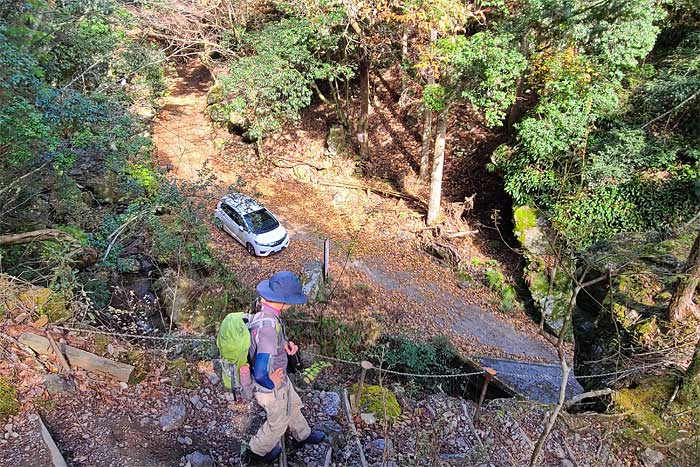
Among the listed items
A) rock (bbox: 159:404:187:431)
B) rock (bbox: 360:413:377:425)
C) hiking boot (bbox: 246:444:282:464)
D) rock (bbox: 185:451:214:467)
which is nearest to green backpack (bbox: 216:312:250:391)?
hiking boot (bbox: 246:444:282:464)

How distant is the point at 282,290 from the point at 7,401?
9.43 ft

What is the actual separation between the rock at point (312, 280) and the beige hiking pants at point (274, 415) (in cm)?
630

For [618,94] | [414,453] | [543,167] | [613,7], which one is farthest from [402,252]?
[414,453]

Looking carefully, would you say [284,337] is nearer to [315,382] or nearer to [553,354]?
[315,382]

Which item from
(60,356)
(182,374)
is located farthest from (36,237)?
(182,374)

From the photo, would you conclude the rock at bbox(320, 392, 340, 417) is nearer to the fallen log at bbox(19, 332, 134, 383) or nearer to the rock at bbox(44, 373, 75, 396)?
the fallen log at bbox(19, 332, 134, 383)

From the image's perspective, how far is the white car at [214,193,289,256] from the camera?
12.3m

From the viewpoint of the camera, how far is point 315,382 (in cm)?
608

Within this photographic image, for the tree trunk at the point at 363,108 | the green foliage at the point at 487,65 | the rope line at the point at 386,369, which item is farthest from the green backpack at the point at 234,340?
the tree trunk at the point at 363,108

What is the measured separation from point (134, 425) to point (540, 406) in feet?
17.0

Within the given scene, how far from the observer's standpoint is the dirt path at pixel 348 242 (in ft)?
35.3

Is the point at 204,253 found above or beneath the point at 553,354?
above

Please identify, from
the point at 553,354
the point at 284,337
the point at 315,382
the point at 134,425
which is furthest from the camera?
the point at 553,354

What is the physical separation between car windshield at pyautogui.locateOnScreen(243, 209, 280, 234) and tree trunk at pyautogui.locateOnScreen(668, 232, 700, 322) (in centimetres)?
957
